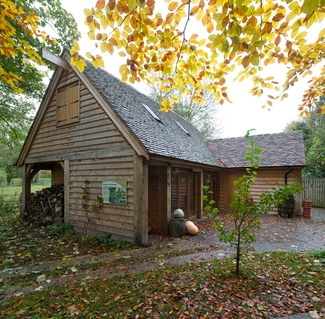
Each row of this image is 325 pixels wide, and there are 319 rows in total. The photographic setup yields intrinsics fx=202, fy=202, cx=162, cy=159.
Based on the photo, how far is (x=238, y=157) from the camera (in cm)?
1288

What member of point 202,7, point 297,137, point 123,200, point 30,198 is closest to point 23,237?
point 30,198

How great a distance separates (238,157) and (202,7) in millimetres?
11699

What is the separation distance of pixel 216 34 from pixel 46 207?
30.1ft

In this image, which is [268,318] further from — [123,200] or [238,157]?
[238,157]

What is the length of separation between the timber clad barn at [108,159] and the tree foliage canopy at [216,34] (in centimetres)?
311

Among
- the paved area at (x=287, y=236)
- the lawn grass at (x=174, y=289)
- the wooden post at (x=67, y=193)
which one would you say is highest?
the wooden post at (x=67, y=193)

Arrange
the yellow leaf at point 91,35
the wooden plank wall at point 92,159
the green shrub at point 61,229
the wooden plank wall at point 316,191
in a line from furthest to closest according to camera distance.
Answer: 1. the wooden plank wall at point 316,191
2. the green shrub at point 61,229
3. the wooden plank wall at point 92,159
4. the yellow leaf at point 91,35

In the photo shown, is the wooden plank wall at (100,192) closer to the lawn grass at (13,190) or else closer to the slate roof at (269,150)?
the lawn grass at (13,190)

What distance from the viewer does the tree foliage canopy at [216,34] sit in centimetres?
197

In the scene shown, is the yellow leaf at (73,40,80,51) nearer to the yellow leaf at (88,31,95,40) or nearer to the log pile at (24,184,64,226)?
the yellow leaf at (88,31,95,40)

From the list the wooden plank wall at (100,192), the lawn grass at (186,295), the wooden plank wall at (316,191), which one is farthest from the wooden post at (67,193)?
the wooden plank wall at (316,191)

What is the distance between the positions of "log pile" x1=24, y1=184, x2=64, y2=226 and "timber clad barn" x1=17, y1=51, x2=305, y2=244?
0.49 metres

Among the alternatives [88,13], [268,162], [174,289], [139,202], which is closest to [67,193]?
[139,202]

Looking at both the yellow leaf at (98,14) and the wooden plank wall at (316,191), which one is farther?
the wooden plank wall at (316,191)
